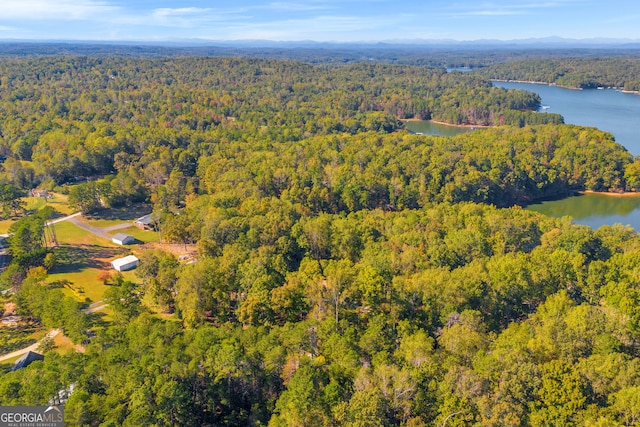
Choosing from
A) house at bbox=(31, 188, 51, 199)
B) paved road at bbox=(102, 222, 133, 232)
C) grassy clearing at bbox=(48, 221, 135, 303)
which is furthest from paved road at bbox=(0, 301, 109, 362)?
house at bbox=(31, 188, 51, 199)

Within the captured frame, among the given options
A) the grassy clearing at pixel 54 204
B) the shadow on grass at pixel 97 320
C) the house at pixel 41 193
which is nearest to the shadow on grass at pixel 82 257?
the shadow on grass at pixel 97 320

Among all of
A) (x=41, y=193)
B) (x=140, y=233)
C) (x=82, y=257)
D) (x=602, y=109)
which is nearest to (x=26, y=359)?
(x=82, y=257)

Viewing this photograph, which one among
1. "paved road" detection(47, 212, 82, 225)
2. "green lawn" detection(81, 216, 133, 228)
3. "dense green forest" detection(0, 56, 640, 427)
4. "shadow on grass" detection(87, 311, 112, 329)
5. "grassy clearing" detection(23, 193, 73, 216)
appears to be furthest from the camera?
"grassy clearing" detection(23, 193, 73, 216)

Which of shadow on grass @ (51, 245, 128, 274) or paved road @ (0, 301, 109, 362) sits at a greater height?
shadow on grass @ (51, 245, 128, 274)

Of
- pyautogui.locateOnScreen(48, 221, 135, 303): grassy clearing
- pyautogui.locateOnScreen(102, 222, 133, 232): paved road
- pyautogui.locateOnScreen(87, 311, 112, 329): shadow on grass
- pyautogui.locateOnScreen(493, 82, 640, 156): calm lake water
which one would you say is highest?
pyautogui.locateOnScreen(493, 82, 640, 156): calm lake water

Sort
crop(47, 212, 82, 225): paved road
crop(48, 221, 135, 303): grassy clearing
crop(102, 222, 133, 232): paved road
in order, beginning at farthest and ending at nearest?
crop(47, 212, 82, 225): paved road < crop(102, 222, 133, 232): paved road < crop(48, 221, 135, 303): grassy clearing

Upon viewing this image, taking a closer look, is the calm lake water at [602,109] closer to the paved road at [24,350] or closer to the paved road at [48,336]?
the paved road at [48,336]

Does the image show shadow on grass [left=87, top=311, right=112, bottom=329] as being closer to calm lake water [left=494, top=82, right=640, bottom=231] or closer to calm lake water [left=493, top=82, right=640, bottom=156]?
calm lake water [left=494, top=82, right=640, bottom=231]
